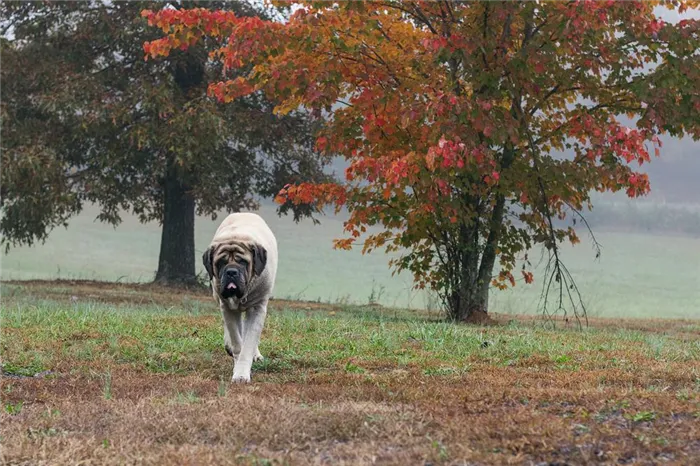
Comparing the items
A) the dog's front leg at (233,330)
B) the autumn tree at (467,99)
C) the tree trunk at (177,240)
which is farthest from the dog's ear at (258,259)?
the tree trunk at (177,240)

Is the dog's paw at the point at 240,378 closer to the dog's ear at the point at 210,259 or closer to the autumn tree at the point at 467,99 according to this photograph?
the dog's ear at the point at 210,259

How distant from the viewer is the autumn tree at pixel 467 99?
14.0m

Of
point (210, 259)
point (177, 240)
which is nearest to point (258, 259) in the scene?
point (210, 259)

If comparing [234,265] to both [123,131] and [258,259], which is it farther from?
[123,131]

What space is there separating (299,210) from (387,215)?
10162mm

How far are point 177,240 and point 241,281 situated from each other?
17794 millimetres

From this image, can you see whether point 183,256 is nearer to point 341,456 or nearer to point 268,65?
point 268,65

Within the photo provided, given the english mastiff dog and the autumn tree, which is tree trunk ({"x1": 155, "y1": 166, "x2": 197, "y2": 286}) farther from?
the english mastiff dog

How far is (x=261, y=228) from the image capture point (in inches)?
352

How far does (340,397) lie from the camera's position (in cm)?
671

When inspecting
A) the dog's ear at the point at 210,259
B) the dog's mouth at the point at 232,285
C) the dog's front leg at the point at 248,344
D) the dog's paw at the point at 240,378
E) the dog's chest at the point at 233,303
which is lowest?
the dog's paw at the point at 240,378

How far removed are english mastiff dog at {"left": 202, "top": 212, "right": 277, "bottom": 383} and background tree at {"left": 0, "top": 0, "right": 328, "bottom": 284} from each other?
40.7ft

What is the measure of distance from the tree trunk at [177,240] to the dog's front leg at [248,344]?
55.2 ft

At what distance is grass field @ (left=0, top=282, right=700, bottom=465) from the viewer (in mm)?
5016
